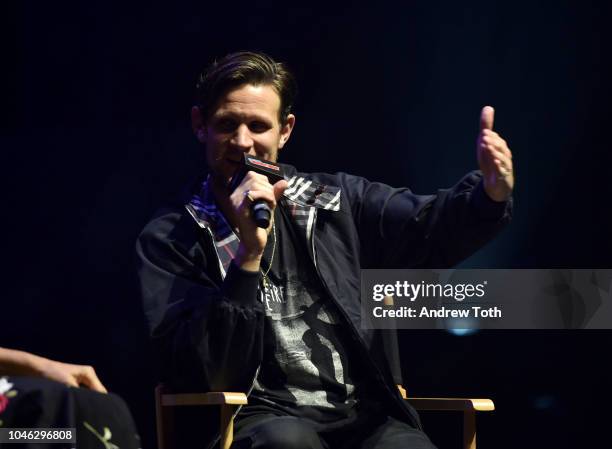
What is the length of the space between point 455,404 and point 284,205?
0.71 m

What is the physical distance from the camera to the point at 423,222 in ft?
8.84

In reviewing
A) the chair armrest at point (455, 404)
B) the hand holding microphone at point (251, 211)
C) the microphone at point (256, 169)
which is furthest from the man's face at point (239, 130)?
the chair armrest at point (455, 404)

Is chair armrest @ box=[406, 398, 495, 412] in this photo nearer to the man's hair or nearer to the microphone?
the microphone

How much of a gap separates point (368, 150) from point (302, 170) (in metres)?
0.23

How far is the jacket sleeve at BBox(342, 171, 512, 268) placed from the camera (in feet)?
8.36

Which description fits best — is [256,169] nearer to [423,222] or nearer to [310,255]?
[310,255]

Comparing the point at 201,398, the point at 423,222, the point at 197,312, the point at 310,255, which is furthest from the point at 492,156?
the point at 201,398

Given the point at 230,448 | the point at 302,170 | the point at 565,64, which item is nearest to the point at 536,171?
the point at 565,64

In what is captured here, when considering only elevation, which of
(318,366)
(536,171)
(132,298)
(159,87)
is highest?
(159,87)

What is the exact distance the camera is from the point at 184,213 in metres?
2.69

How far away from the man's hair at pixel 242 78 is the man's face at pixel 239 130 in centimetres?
2

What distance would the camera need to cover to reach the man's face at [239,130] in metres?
2.66

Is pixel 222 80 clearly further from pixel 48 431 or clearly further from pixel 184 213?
pixel 48 431

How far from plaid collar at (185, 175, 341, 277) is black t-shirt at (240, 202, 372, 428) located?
4.3 inches
